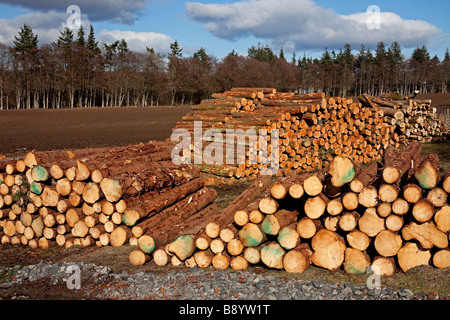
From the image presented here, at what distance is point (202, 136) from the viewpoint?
12.5m

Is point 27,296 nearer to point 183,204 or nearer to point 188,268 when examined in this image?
point 188,268

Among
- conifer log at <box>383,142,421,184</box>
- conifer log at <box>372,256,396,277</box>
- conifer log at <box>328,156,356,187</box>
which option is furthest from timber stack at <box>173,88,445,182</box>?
conifer log at <box>372,256,396,277</box>

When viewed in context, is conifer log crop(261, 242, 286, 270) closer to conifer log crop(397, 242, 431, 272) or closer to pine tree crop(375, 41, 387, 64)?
conifer log crop(397, 242, 431, 272)

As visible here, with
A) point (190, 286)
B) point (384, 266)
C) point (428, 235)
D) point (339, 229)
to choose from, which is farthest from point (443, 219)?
point (190, 286)

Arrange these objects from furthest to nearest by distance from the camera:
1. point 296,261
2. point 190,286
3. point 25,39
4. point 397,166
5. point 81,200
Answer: point 25,39
point 81,200
point 397,166
point 296,261
point 190,286

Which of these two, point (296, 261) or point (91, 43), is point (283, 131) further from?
point (91, 43)

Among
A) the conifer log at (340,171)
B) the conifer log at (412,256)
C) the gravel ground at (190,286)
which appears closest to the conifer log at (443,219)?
the conifer log at (412,256)

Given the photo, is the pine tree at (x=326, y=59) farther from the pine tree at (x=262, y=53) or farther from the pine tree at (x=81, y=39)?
the pine tree at (x=81, y=39)

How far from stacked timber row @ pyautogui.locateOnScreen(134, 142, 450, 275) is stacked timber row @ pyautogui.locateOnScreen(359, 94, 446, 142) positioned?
1201cm

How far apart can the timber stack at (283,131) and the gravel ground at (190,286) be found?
20.7 feet

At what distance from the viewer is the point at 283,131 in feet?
39.1

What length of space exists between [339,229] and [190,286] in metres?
2.20

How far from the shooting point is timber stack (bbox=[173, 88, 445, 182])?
1164 cm

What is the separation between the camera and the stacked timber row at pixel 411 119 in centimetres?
1656
